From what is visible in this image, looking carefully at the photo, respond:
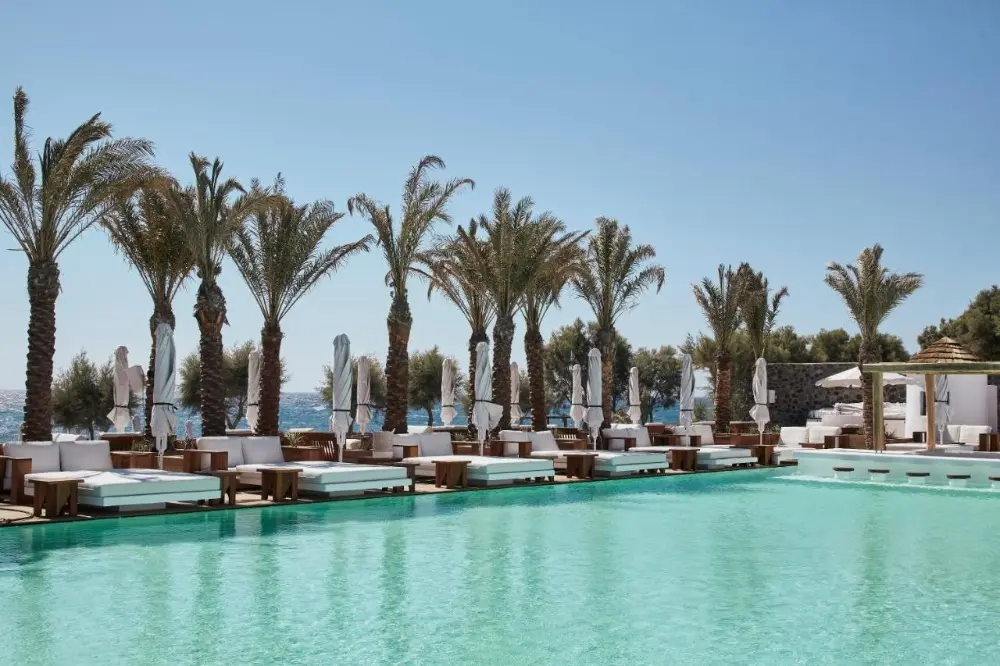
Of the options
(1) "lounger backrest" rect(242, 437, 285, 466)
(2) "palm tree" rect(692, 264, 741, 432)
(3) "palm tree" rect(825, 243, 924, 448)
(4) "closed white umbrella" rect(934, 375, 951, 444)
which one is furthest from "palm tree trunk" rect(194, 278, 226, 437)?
(4) "closed white umbrella" rect(934, 375, 951, 444)

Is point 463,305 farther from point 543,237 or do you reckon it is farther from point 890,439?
point 890,439

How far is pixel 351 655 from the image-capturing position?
A: 6617mm

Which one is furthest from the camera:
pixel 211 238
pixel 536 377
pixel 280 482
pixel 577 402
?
pixel 536 377

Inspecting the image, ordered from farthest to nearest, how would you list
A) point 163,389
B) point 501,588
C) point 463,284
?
point 463,284 < point 163,389 < point 501,588

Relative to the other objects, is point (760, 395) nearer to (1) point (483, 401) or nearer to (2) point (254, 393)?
(1) point (483, 401)

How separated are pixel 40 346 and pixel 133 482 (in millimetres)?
5287

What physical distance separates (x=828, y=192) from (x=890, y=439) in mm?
7559

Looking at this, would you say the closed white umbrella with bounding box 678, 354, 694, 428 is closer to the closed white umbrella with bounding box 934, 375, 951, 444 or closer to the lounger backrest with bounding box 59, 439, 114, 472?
the closed white umbrella with bounding box 934, 375, 951, 444

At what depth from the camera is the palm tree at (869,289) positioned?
28.4m

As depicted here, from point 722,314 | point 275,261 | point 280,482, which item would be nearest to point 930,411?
point 722,314

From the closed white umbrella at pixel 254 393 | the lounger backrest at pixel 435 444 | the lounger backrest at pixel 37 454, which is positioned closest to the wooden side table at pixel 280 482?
the lounger backrest at pixel 37 454

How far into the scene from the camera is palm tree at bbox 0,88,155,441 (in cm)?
1648

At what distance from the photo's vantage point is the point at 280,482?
48.3 feet

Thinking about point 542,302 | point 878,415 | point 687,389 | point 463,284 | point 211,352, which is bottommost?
point 878,415
